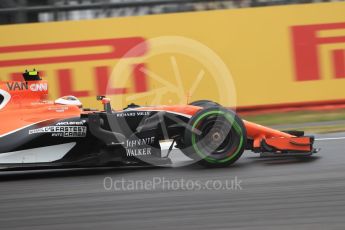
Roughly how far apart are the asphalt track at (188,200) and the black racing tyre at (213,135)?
17 cm

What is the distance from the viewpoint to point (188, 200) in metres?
5.29

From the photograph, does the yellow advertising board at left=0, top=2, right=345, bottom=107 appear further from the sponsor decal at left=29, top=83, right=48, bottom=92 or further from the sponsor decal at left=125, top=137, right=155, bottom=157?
the sponsor decal at left=125, top=137, right=155, bottom=157

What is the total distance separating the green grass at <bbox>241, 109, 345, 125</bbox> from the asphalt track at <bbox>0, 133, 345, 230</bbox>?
339cm

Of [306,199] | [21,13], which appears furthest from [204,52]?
[306,199]

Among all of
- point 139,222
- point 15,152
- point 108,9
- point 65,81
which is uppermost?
point 108,9

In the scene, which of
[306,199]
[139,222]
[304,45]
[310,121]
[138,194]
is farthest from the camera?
[304,45]

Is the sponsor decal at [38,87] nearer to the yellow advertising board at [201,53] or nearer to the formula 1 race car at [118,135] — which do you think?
the formula 1 race car at [118,135]

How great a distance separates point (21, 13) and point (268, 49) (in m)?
4.68

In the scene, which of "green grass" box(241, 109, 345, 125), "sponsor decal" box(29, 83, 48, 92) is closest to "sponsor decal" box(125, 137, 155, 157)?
"sponsor decal" box(29, 83, 48, 92)

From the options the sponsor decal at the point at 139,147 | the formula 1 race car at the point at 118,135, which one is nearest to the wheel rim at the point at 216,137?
the formula 1 race car at the point at 118,135

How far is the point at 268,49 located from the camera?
10.9m

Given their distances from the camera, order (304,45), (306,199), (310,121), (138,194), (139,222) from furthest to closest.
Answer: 1. (304,45)
2. (310,121)
3. (138,194)
4. (306,199)
5. (139,222)

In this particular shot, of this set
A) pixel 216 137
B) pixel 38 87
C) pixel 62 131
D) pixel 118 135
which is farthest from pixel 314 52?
pixel 62 131

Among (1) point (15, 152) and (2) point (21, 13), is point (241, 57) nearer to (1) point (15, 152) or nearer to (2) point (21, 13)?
(2) point (21, 13)
